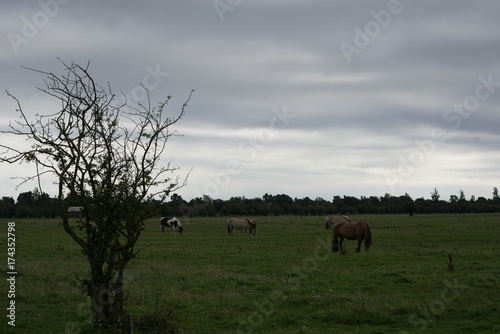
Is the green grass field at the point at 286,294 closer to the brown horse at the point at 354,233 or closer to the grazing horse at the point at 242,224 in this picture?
the brown horse at the point at 354,233

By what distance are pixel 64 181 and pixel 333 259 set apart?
51.7ft

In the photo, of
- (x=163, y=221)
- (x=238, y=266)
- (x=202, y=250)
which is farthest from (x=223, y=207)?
(x=238, y=266)

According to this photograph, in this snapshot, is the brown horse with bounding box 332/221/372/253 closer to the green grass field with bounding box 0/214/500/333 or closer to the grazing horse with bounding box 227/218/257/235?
the green grass field with bounding box 0/214/500/333

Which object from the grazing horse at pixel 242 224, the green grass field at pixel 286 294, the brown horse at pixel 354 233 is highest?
the grazing horse at pixel 242 224

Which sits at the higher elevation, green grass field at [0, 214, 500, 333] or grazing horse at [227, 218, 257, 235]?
grazing horse at [227, 218, 257, 235]

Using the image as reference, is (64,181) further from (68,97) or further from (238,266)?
(238,266)

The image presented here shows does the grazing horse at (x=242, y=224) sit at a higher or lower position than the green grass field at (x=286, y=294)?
higher

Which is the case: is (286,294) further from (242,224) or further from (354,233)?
(242,224)

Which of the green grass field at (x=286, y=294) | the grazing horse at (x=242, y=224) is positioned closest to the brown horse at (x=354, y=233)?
the green grass field at (x=286, y=294)

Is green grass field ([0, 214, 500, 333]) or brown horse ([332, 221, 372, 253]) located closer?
green grass field ([0, 214, 500, 333])

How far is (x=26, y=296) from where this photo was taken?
49.5 feet

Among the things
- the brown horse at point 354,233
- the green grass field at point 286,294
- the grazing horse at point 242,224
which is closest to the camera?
the green grass field at point 286,294

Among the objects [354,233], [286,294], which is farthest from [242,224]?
[286,294]

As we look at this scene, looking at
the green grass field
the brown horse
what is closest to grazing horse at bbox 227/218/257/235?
the brown horse
